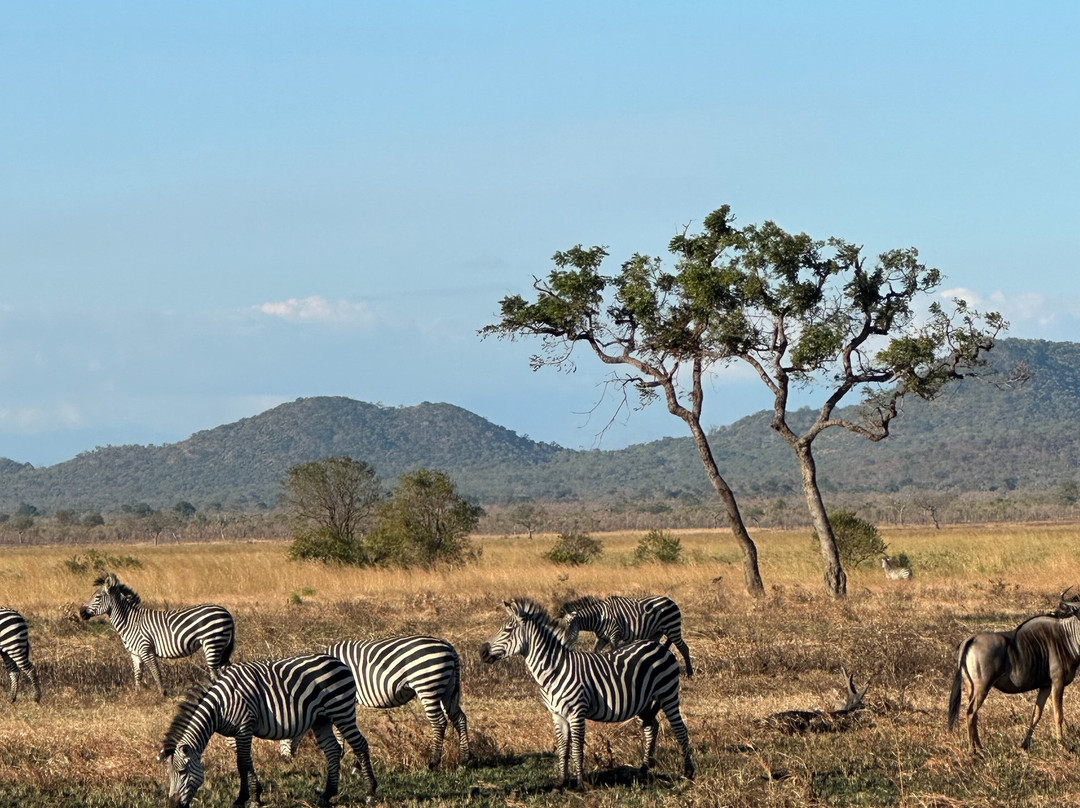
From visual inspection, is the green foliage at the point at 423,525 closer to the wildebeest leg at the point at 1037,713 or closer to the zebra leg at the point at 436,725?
the zebra leg at the point at 436,725

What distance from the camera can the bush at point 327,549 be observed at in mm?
38188

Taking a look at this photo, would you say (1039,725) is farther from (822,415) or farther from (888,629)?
(822,415)

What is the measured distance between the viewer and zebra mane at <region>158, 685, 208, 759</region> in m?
9.76

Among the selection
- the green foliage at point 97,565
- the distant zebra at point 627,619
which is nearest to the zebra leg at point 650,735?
the distant zebra at point 627,619

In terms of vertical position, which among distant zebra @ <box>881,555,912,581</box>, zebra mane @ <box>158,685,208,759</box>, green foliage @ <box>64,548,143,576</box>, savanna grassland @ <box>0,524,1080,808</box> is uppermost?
green foliage @ <box>64,548,143,576</box>

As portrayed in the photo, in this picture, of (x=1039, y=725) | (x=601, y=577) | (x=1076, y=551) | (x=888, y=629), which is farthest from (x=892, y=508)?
(x=1039, y=725)

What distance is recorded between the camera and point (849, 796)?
10281 millimetres

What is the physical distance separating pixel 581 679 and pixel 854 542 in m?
24.6

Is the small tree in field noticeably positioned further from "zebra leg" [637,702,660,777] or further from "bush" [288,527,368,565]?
"zebra leg" [637,702,660,777]

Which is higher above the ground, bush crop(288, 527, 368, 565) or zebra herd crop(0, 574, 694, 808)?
bush crop(288, 527, 368, 565)

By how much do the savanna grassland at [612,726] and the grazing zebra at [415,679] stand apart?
1.05 feet

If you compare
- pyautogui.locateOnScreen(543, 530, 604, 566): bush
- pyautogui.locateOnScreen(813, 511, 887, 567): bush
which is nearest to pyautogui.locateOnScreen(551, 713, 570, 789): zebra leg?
pyautogui.locateOnScreen(813, 511, 887, 567): bush

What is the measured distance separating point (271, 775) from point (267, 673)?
67.5 inches

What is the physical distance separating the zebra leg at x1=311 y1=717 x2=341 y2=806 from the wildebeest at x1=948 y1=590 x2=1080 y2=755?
5381 millimetres
